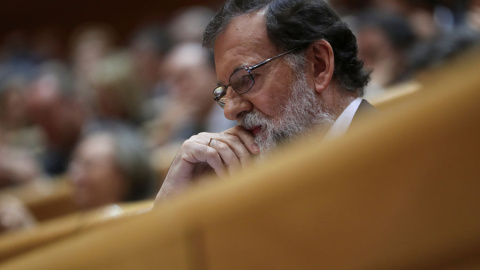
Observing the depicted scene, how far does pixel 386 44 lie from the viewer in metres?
1.51

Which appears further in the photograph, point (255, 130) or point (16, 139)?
point (16, 139)

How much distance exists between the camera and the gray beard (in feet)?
2.68

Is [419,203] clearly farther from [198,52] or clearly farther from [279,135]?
[198,52]

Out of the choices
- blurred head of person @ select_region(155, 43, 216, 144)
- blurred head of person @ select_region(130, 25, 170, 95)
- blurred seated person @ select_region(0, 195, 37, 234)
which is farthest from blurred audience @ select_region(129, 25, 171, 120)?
blurred seated person @ select_region(0, 195, 37, 234)

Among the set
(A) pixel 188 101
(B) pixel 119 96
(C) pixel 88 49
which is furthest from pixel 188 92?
(C) pixel 88 49

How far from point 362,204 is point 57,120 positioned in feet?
5.40

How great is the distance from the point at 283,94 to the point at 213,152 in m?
0.12

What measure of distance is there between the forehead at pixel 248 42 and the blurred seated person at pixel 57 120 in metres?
1.26

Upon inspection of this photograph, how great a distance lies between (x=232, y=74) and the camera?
0.82 meters

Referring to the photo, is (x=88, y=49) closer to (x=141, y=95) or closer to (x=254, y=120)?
(x=141, y=95)

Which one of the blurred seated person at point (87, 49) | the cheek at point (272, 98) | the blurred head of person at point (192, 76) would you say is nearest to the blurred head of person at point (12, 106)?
the blurred seated person at point (87, 49)

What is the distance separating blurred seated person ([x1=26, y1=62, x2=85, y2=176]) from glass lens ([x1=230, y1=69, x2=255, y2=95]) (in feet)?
4.11

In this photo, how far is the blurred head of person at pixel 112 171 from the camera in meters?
1.37

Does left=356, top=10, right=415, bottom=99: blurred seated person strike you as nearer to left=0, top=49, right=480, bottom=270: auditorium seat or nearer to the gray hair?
the gray hair
